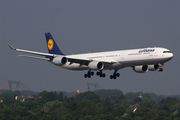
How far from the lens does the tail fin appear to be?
93.1 m

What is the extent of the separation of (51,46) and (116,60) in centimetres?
2635

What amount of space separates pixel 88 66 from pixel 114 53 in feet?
23.4

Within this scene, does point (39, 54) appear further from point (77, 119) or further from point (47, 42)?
point (77, 119)

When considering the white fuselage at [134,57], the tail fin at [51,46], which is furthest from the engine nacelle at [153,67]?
the tail fin at [51,46]

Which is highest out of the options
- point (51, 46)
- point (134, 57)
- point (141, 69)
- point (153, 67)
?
point (51, 46)

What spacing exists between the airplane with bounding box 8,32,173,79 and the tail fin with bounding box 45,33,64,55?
8.97m

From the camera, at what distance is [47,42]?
3784 inches

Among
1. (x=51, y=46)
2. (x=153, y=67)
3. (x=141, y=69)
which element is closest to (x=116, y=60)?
(x=141, y=69)

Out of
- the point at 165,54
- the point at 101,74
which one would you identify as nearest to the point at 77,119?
the point at 101,74

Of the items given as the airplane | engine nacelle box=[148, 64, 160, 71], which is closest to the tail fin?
the airplane

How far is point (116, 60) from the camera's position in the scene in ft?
245

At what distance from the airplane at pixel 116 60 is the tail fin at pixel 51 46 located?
29.4 ft

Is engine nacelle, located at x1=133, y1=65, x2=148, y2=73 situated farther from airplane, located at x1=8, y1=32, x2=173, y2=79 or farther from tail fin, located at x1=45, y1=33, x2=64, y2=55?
tail fin, located at x1=45, y1=33, x2=64, y2=55

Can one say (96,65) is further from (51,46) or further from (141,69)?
(51,46)
